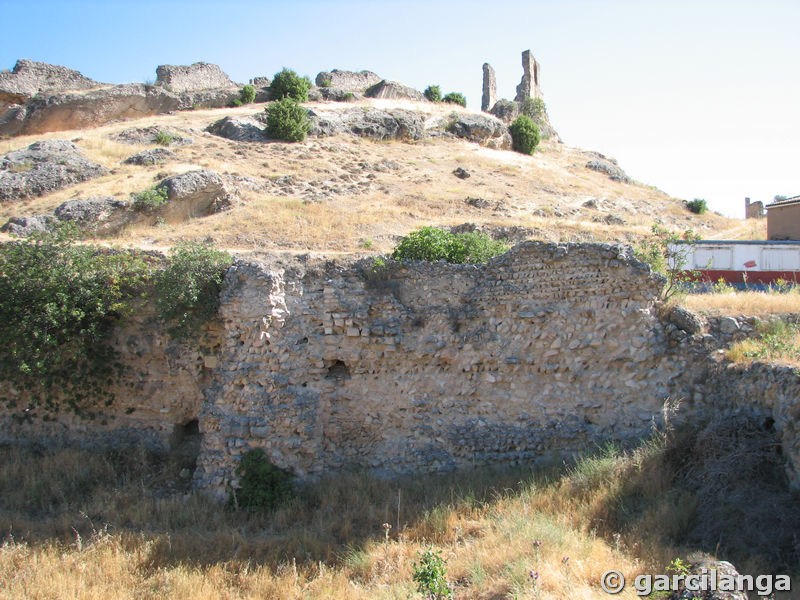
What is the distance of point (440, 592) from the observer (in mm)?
4594

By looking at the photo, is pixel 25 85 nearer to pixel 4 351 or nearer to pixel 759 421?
pixel 4 351

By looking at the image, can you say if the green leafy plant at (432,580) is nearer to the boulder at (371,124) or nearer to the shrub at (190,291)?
the shrub at (190,291)

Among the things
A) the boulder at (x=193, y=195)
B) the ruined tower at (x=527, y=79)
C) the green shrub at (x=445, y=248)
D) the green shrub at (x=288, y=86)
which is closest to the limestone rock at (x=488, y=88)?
the ruined tower at (x=527, y=79)

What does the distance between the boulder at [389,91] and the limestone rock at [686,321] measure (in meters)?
29.2

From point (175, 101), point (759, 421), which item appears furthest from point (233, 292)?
point (175, 101)

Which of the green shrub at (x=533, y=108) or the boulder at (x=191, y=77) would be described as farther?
the green shrub at (x=533, y=108)

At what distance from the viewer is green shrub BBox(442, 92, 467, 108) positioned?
3712 cm

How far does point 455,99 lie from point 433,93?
1636mm

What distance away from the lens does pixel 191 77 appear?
30844 millimetres

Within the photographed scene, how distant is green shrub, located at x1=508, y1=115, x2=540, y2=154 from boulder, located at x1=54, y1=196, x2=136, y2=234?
→ 23.4m

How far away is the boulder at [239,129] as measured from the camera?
2372 cm

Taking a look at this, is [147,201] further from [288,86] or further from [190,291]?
[288,86]

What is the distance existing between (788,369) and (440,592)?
14.5ft

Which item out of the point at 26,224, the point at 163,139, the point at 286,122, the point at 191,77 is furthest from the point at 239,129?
the point at 26,224
